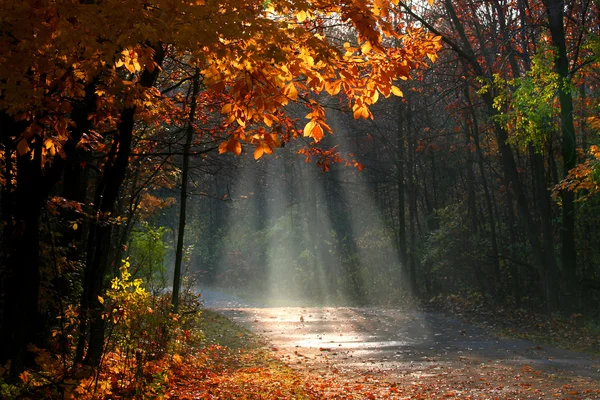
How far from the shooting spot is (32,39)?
524cm

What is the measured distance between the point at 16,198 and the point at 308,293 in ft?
105

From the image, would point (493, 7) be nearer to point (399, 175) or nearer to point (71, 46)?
point (399, 175)

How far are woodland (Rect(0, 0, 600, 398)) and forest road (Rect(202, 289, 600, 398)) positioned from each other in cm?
215

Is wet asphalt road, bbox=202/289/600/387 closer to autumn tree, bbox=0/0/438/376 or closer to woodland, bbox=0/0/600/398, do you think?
woodland, bbox=0/0/600/398

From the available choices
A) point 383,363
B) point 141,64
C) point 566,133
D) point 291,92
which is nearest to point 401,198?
point 566,133

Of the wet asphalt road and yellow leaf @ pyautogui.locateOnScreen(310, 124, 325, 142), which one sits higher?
yellow leaf @ pyautogui.locateOnScreen(310, 124, 325, 142)

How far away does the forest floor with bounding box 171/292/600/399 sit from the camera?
9.44 meters

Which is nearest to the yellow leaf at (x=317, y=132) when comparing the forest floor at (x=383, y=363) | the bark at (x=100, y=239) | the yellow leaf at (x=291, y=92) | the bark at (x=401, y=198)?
the yellow leaf at (x=291, y=92)

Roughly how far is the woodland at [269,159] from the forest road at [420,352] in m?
2.15

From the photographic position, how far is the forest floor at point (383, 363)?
944cm

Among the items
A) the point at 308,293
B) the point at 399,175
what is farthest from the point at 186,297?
the point at 308,293

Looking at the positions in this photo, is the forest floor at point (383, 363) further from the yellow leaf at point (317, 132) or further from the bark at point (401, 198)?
the bark at point (401, 198)

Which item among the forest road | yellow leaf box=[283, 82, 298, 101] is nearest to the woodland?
yellow leaf box=[283, 82, 298, 101]

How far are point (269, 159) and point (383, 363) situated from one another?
28.8 meters
